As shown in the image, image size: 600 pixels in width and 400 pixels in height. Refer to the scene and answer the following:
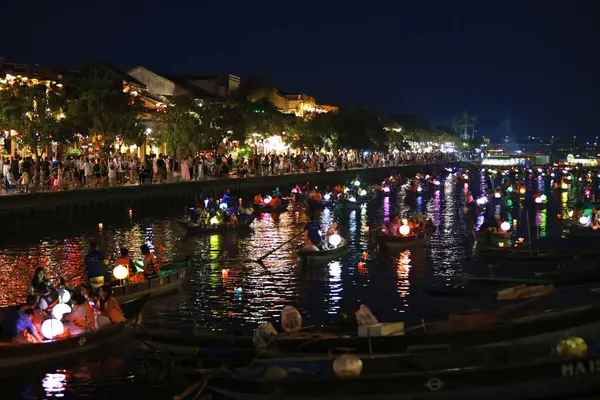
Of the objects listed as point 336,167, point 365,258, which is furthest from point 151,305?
point 336,167

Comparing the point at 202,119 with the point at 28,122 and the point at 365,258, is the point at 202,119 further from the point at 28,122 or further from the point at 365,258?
the point at 365,258

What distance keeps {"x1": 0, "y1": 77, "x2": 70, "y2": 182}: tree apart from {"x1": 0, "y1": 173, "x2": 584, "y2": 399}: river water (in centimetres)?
672

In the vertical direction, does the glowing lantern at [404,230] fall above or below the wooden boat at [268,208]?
below

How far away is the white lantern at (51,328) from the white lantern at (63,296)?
1.11 metres

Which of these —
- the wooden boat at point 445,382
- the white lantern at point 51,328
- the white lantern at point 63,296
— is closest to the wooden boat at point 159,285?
the white lantern at point 63,296

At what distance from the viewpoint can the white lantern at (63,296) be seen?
19625mm

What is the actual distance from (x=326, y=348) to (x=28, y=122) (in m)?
36.0

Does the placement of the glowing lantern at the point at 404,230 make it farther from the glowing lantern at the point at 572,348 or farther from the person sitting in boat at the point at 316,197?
the person sitting in boat at the point at 316,197

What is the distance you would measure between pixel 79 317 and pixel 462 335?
9021 millimetres

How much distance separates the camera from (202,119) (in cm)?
7138

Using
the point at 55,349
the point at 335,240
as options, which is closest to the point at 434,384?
the point at 55,349

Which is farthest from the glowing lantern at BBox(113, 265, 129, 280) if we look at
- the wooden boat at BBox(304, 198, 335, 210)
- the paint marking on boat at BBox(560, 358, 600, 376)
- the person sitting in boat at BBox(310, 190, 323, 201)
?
the person sitting in boat at BBox(310, 190, 323, 201)

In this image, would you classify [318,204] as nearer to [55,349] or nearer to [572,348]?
[55,349]

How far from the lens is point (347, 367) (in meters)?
14.1
